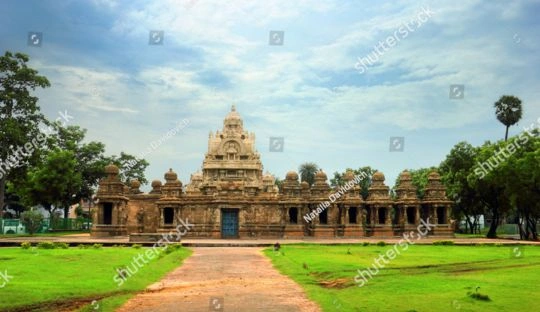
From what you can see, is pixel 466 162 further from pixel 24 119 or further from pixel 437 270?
pixel 24 119

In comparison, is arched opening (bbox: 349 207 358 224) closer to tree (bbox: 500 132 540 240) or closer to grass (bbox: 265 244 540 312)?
tree (bbox: 500 132 540 240)

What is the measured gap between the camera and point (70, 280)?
1769 centimetres

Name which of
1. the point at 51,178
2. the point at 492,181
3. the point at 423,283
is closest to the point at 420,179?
the point at 492,181

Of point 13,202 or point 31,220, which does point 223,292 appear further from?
point 13,202

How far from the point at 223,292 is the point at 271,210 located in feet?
117

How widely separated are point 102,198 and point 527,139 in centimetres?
4109

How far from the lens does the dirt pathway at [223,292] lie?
13.2m

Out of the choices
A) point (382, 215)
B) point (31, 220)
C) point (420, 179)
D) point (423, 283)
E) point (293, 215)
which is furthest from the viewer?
point (420, 179)

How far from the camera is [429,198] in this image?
5406 cm

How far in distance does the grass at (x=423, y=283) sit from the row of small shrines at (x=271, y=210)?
927 inches

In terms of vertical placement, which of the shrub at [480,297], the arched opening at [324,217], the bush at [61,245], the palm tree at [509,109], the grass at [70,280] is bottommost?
the bush at [61,245]

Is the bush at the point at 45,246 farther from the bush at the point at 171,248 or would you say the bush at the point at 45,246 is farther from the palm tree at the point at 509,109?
the palm tree at the point at 509,109

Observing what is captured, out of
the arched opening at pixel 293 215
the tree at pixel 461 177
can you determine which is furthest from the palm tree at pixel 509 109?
the arched opening at pixel 293 215

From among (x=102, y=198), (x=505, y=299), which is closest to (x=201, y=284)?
(x=505, y=299)
